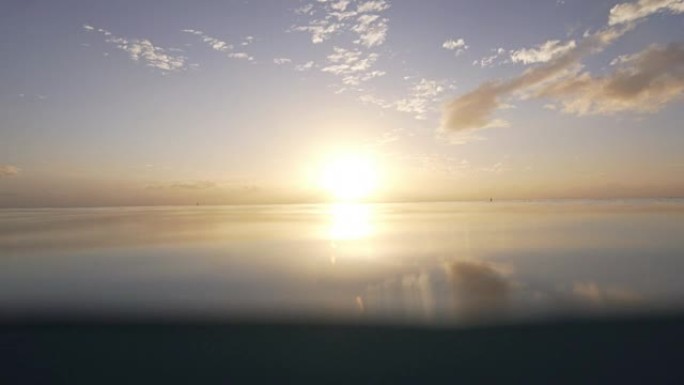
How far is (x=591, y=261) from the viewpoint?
23641 millimetres

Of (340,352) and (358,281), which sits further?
(358,281)

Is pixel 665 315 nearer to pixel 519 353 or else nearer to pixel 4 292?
pixel 519 353

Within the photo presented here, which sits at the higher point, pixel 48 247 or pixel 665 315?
pixel 48 247

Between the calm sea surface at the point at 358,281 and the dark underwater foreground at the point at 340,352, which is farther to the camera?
the calm sea surface at the point at 358,281

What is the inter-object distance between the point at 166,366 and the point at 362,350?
5042 mm

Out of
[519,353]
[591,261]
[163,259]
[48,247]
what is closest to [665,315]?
[519,353]

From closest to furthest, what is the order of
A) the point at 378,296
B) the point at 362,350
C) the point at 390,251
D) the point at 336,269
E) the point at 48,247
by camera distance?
the point at 362,350
the point at 378,296
the point at 336,269
the point at 390,251
the point at 48,247

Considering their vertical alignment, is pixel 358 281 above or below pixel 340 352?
below

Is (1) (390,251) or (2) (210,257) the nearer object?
(2) (210,257)

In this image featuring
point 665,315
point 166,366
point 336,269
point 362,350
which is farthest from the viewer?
point 336,269

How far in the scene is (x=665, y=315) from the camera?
13094mm

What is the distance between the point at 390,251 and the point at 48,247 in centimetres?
2841

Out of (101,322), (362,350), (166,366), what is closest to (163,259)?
(101,322)

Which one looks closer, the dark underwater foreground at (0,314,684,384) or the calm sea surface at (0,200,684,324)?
the dark underwater foreground at (0,314,684,384)
